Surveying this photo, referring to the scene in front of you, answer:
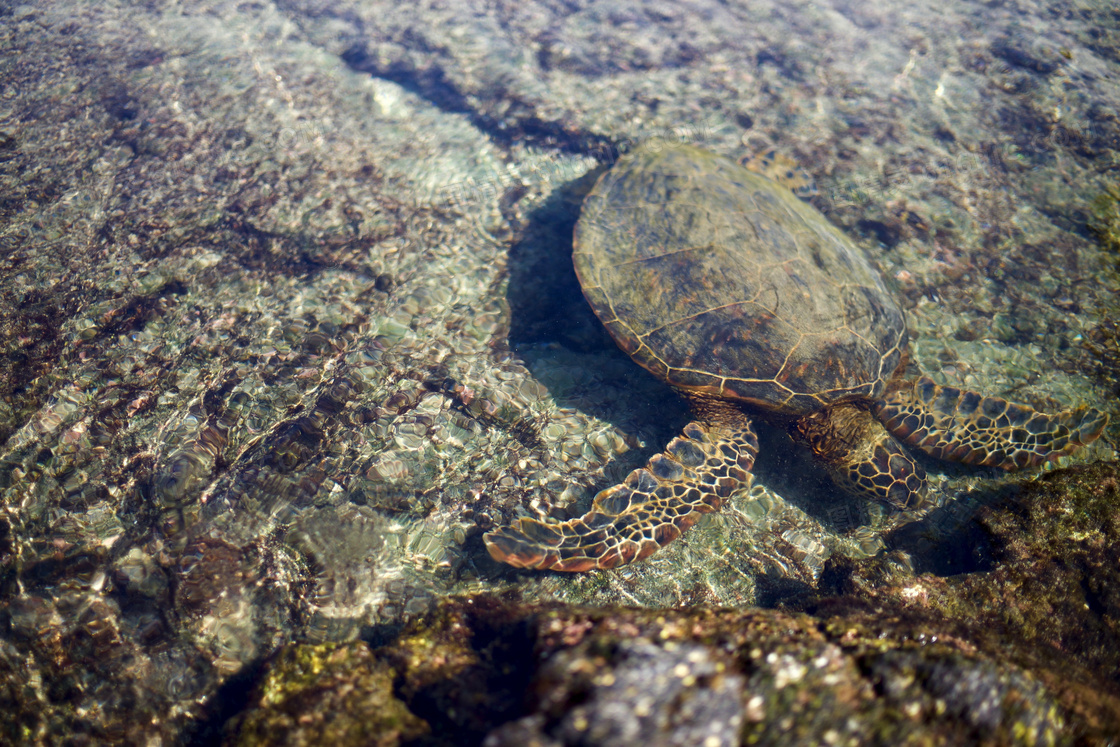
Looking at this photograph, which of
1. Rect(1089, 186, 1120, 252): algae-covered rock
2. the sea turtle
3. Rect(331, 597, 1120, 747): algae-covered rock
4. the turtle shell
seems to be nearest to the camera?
Rect(331, 597, 1120, 747): algae-covered rock

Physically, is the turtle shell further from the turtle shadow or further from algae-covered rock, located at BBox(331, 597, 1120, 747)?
algae-covered rock, located at BBox(331, 597, 1120, 747)

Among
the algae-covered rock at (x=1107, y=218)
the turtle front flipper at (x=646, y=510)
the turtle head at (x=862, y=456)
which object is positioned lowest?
the turtle front flipper at (x=646, y=510)

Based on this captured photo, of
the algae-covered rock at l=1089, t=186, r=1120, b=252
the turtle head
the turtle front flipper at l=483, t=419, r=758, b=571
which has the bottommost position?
the turtle front flipper at l=483, t=419, r=758, b=571

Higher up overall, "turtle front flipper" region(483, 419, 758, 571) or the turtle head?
the turtle head

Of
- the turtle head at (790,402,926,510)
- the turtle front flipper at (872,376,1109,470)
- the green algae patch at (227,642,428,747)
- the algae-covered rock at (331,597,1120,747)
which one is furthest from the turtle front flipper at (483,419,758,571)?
the turtle front flipper at (872,376,1109,470)

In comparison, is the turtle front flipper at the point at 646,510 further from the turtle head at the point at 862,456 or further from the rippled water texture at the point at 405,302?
the turtle head at the point at 862,456

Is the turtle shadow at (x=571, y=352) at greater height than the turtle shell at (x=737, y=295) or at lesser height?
lesser

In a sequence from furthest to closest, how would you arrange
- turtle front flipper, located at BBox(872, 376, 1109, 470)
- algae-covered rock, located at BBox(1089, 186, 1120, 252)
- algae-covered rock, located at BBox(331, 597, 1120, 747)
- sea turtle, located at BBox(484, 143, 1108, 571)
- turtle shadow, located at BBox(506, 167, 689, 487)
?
algae-covered rock, located at BBox(1089, 186, 1120, 252) < turtle shadow, located at BBox(506, 167, 689, 487) < turtle front flipper, located at BBox(872, 376, 1109, 470) < sea turtle, located at BBox(484, 143, 1108, 571) < algae-covered rock, located at BBox(331, 597, 1120, 747)

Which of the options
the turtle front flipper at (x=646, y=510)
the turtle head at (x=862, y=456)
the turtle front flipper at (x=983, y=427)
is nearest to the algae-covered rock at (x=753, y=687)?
the turtle front flipper at (x=646, y=510)
